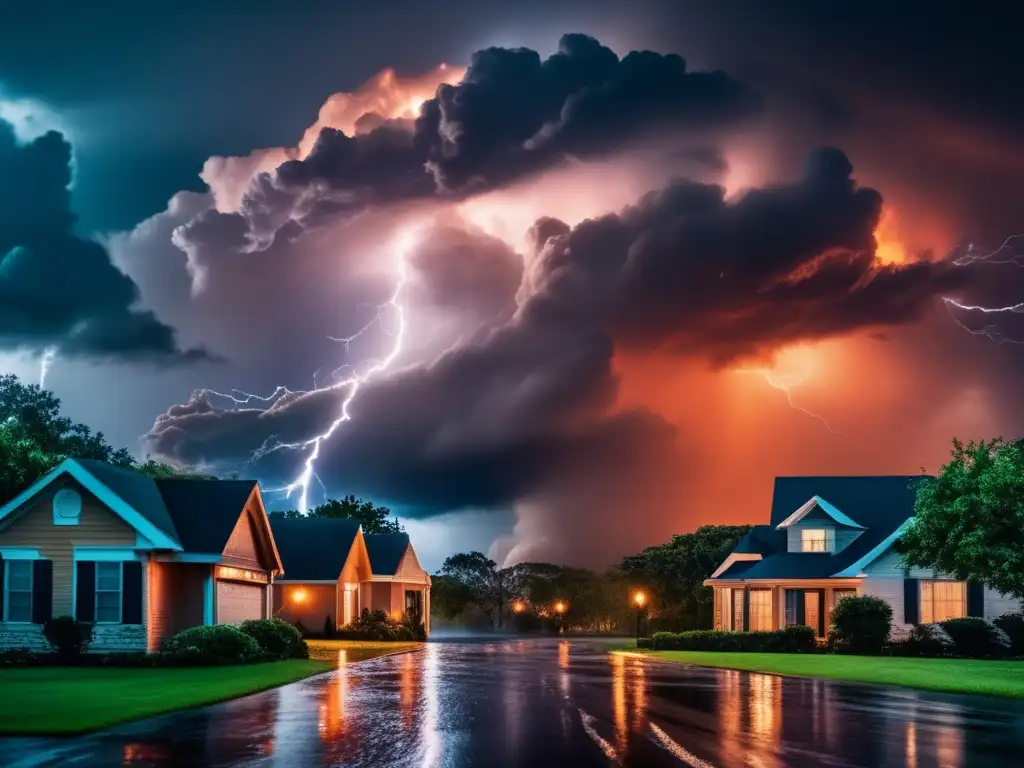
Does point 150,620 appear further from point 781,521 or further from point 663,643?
point 781,521

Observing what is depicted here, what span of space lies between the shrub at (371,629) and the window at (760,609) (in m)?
19.5

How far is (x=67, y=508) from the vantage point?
38938mm

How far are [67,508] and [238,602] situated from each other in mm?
8525

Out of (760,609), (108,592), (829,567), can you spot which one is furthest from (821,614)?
(108,592)

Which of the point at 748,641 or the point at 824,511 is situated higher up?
the point at 824,511

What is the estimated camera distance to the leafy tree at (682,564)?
274 ft

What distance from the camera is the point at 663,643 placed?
55.0 m

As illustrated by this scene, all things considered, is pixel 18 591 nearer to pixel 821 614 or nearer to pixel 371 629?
pixel 371 629

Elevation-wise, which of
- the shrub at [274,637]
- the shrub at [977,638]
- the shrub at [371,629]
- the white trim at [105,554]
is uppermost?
the white trim at [105,554]

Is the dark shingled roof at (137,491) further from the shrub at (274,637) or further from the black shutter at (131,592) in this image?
the shrub at (274,637)

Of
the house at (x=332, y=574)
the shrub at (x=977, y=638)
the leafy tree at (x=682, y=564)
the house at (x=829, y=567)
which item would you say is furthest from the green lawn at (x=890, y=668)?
the leafy tree at (x=682, y=564)

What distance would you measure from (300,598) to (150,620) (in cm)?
2813

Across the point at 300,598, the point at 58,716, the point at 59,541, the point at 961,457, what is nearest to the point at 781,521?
the point at 961,457

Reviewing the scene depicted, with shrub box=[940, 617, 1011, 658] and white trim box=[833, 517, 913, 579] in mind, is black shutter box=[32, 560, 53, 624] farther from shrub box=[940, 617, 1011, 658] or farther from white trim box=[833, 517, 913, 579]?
shrub box=[940, 617, 1011, 658]
